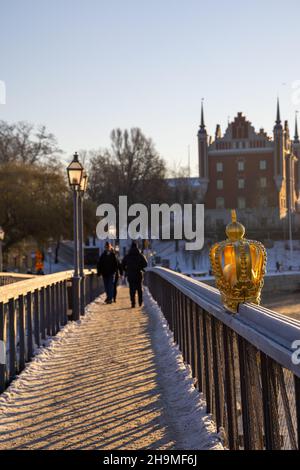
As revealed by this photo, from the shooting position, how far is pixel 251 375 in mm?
4594

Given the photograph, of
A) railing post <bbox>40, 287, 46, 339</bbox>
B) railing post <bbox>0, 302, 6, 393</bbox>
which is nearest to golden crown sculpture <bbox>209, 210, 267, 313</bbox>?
railing post <bbox>0, 302, 6, 393</bbox>

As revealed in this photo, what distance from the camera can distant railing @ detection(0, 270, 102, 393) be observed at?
8.35m

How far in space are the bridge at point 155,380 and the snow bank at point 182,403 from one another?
1 cm

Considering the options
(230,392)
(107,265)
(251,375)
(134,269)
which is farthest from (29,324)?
(107,265)

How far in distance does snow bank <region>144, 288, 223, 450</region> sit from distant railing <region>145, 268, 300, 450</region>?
4.4 inches

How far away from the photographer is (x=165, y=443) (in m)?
6.02

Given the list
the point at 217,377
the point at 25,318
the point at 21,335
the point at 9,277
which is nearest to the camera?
the point at 217,377

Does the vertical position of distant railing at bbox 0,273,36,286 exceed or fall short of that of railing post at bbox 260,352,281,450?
it falls short

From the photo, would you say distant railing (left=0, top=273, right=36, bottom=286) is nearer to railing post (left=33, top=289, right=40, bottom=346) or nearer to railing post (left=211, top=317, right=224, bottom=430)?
railing post (left=33, top=289, right=40, bottom=346)

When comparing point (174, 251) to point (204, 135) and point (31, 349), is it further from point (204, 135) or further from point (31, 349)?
point (31, 349)

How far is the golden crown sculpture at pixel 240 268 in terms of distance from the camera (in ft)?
17.4

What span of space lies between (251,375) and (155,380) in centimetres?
453

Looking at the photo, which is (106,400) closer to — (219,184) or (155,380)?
(155,380)

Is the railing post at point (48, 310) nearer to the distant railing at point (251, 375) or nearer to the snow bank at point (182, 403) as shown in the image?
the snow bank at point (182, 403)
